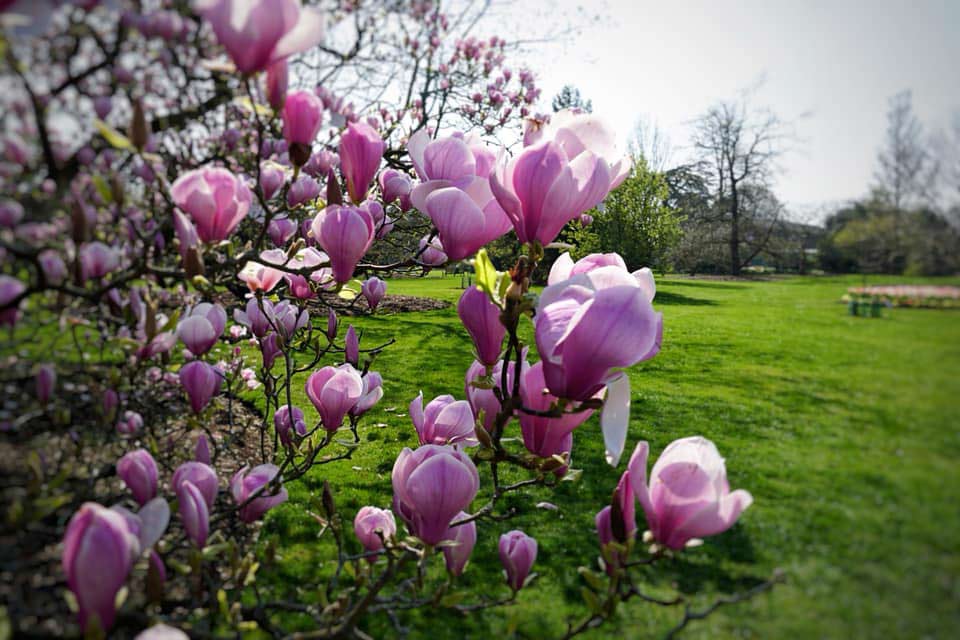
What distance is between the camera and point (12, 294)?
29 centimetres

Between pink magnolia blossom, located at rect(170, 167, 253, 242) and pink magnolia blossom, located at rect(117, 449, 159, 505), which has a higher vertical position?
pink magnolia blossom, located at rect(170, 167, 253, 242)

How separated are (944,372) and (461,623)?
1.10 metres

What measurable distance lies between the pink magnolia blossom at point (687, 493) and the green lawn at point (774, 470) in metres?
0.20

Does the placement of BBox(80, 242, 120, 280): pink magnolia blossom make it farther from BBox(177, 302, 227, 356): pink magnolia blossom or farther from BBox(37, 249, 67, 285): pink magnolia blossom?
BBox(177, 302, 227, 356): pink magnolia blossom

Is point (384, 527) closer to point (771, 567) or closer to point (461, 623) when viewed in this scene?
point (461, 623)

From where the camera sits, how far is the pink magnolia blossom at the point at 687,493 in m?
0.37

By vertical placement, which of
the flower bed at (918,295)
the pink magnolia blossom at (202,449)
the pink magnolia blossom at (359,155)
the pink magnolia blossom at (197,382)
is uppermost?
the pink magnolia blossom at (359,155)

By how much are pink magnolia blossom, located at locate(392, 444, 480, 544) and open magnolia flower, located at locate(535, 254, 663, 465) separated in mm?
120

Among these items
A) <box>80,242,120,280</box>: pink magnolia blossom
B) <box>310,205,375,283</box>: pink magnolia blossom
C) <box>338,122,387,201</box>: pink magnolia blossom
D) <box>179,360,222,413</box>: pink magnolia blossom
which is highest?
<box>338,122,387,201</box>: pink magnolia blossom

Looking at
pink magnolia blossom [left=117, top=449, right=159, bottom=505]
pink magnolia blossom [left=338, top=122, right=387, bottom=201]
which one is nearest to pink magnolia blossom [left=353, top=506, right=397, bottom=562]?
pink magnolia blossom [left=117, top=449, right=159, bottom=505]

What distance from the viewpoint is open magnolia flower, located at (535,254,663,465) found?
30 centimetres

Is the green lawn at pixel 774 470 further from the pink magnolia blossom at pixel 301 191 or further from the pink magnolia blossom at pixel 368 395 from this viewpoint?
the pink magnolia blossom at pixel 301 191

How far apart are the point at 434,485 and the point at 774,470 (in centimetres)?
182

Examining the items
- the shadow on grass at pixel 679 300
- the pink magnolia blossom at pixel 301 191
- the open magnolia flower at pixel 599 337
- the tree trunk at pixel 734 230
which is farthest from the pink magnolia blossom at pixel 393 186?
the shadow on grass at pixel 679 300
